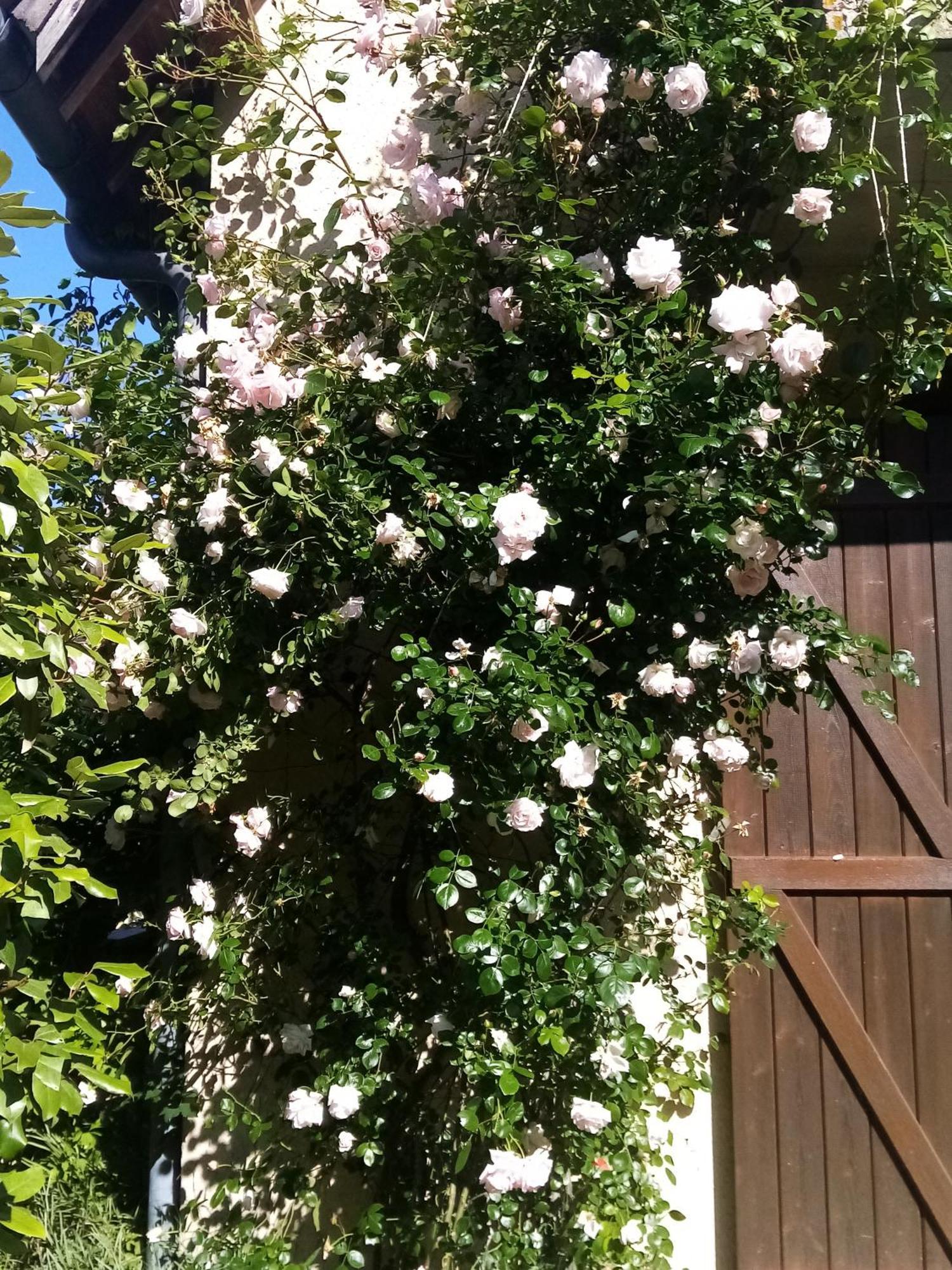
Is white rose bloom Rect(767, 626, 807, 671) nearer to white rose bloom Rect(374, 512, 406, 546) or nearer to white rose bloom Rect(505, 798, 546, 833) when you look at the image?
white rose bloom Rect(505, 798, 546, 833)

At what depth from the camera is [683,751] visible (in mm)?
2107

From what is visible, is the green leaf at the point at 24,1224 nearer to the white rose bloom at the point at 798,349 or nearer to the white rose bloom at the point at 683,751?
the white rose bloom at the point at 683,751

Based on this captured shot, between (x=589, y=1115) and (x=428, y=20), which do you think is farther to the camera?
(x=428, y=20)

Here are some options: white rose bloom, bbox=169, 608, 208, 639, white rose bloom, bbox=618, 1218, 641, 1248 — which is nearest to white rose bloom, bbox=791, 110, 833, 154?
white rose bloom, bbox=169, 608, 208, 639

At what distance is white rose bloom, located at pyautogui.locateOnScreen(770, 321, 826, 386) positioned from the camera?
186cm

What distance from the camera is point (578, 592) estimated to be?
2.19 meters

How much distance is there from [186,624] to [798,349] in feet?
4.89

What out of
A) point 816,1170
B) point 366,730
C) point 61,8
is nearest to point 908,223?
point 366,730

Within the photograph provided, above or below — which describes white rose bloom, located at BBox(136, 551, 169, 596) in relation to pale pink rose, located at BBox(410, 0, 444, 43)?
below

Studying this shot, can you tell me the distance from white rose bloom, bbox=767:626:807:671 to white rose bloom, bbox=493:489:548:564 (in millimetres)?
635

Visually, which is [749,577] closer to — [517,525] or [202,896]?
[517,525]

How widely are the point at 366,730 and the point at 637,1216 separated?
1371mm

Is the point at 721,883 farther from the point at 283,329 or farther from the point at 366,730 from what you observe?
the point at 283,329

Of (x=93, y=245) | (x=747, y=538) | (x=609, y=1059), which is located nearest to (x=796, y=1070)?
(x=609, y=1059)
